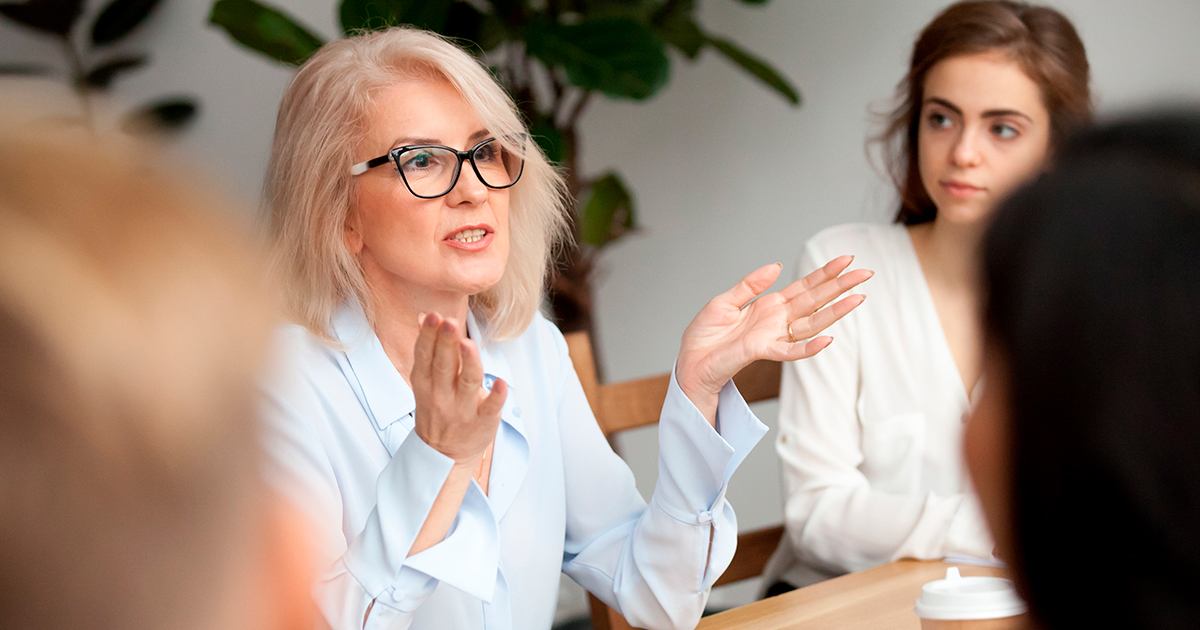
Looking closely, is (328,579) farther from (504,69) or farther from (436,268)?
(504,69)

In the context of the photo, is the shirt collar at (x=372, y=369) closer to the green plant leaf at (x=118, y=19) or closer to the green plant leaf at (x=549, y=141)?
the green plant leaf at (x=549, y=141)

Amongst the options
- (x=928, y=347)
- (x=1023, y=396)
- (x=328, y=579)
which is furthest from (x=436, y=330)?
(x=928, y=347)

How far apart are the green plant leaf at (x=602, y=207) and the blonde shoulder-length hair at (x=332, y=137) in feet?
3.49

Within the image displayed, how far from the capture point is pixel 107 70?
275 cm

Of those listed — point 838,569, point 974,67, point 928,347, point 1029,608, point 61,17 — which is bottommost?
point 838,569

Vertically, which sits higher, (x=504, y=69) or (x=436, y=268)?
(x=504, y=69)

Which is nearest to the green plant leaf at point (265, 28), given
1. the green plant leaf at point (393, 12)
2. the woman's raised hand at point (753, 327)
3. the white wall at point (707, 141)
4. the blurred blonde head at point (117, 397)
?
the green plant leaf at point (393, 12)

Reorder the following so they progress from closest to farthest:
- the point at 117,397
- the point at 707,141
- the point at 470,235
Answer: the point at 117,397
the point at 470,235
the point at 707,141

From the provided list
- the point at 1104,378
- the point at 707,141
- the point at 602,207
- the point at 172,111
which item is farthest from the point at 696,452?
the point at 172,111

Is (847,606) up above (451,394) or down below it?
below

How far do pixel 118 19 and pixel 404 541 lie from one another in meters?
2.46

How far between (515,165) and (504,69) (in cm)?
108

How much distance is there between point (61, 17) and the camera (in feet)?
8.74

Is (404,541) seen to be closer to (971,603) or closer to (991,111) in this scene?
(971,603)
